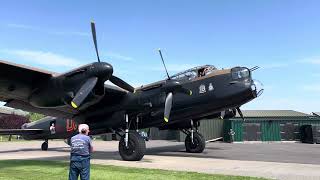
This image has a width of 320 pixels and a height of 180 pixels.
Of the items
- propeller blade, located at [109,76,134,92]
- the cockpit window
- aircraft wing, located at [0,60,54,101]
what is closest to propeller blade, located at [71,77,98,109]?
aircraft wing, located at [0,60,54,101]

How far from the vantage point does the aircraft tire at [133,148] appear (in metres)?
19.3

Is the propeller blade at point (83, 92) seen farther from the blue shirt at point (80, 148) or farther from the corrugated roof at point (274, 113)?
the corrugated roof at point (274, 113)

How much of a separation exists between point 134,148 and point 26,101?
18.7ft

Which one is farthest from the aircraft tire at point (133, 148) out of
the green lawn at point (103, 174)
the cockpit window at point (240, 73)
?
the cockpit window at point (240, 73)

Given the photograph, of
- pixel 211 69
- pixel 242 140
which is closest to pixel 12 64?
pixel 211 69

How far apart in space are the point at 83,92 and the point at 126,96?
4476mm

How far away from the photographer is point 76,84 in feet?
55.9

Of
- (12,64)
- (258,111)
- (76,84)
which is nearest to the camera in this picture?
(12,64)

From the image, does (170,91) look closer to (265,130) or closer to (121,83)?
(121,83)

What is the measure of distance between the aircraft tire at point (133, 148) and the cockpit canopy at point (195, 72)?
12.8 ft

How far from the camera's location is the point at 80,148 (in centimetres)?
989

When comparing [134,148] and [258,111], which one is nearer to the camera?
[134,148]

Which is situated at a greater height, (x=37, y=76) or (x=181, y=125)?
(x=37, y=76)

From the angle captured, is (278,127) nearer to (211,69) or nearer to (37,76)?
(211,69)
